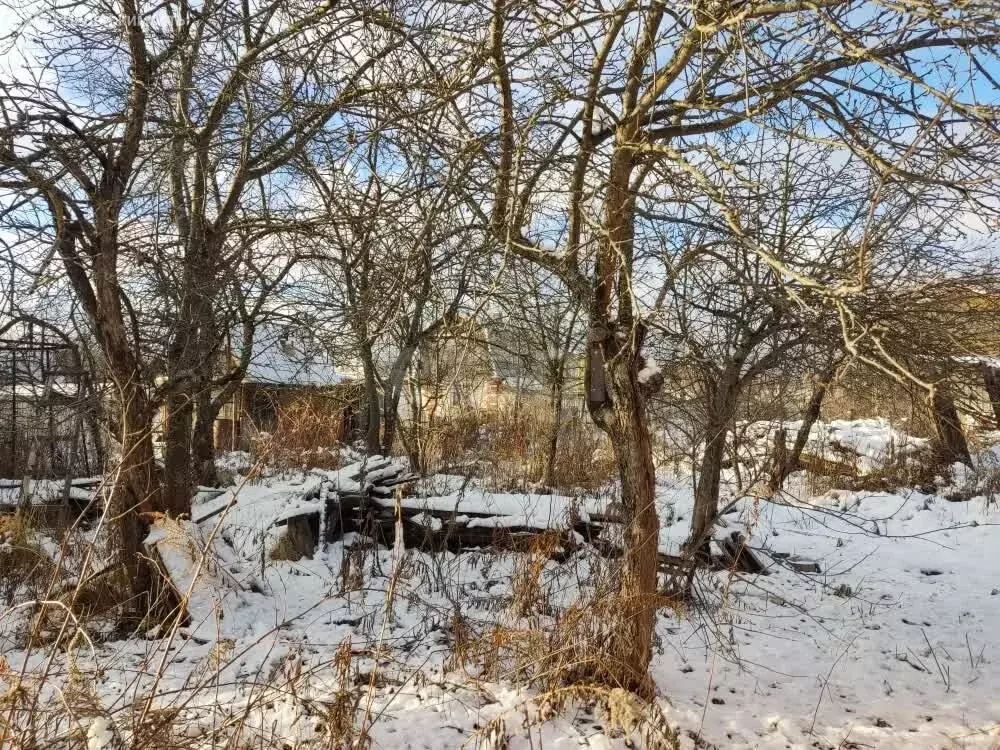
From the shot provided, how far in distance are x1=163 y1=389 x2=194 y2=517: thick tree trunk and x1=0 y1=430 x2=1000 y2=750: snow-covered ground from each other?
414 millimetres

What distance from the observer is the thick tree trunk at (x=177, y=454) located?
16.3 ft

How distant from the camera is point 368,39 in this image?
3.88 m

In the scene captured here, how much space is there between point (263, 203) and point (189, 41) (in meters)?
2.53

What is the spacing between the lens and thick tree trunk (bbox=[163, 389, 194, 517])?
16.3ft

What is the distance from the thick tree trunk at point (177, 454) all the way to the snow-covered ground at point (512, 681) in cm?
41

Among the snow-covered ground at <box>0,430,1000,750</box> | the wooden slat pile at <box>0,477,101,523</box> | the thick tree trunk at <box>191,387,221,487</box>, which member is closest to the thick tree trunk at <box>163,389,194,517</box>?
the snow-covered ground at <box>0,430,1000,750</box>

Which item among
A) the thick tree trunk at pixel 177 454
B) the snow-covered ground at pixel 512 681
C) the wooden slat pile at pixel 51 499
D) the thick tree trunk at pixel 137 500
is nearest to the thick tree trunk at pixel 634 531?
the snow-covered ground at pixel 512 681

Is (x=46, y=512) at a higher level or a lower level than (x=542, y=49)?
lower

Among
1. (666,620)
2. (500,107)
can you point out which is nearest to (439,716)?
(666,620)

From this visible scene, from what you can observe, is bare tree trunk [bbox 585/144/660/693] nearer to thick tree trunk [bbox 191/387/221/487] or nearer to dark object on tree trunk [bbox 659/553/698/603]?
dark object on tree trunk [bbox 659/553/698/603]

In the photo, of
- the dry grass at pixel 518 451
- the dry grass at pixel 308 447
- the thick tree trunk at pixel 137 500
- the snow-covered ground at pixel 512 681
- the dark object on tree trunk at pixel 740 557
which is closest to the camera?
the snow-covered ground at pixel 512 681

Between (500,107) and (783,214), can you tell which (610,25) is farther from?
(783,214)

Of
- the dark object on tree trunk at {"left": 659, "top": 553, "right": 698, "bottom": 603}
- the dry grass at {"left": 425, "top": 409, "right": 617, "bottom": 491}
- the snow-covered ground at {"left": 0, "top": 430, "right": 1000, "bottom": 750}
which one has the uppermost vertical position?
the dry grass at {"left": 425, "top": 409, "right": 617, "bottom": 491}

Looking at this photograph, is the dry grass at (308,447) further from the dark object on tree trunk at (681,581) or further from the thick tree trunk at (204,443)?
the dark object on tree trunk at (681,581)
